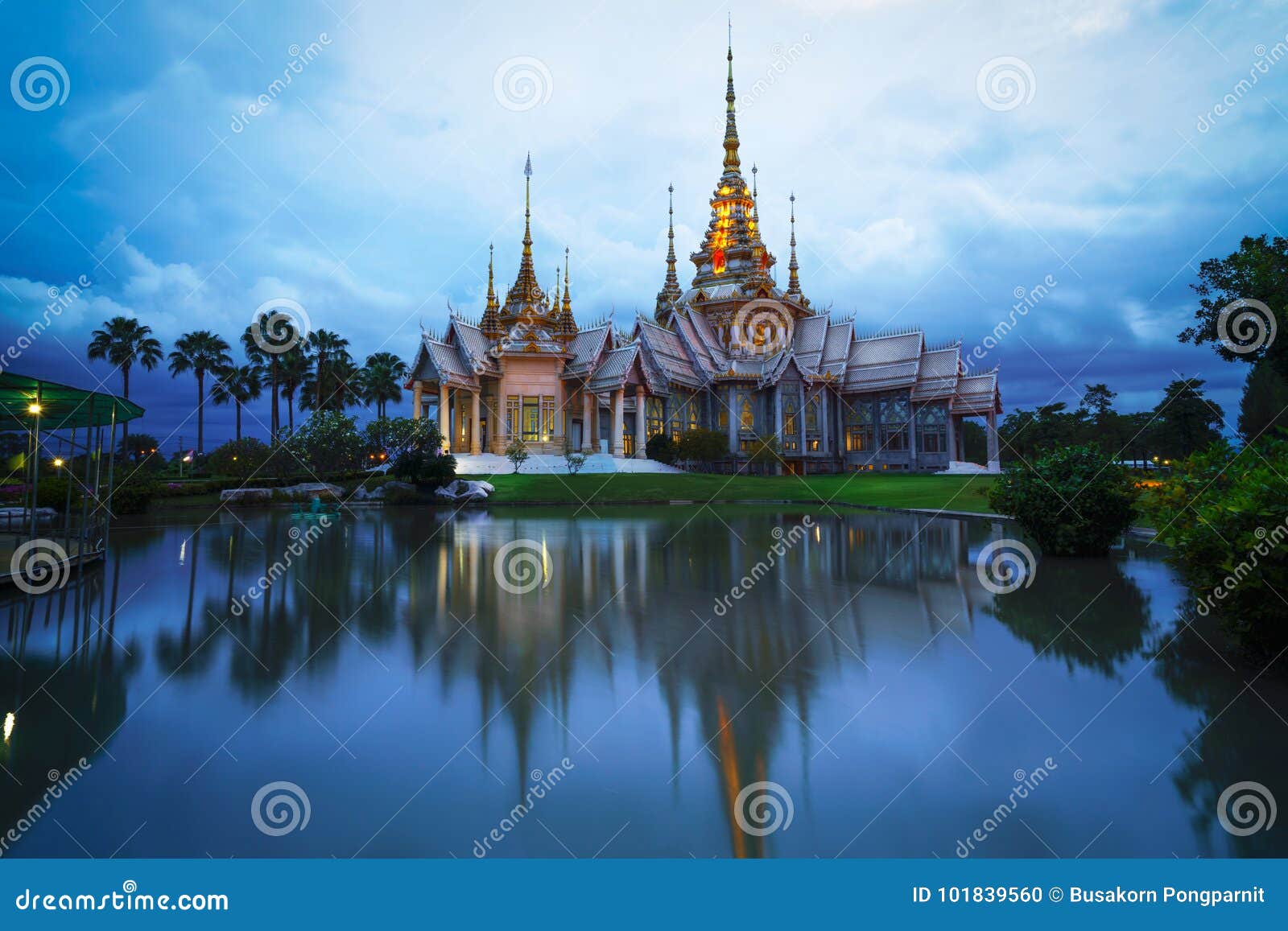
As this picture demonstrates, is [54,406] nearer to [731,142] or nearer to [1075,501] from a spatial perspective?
[1075,501]

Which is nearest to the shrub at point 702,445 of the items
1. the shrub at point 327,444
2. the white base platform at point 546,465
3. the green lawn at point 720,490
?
the white base platform at point 546,465

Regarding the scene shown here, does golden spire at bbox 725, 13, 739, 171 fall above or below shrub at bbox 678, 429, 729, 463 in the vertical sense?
above

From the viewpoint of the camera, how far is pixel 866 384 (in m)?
45.6

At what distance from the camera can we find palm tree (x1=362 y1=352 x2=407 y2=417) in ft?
152

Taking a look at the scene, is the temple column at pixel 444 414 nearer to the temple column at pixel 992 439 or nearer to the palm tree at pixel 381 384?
the palm tree at pixel 381 384

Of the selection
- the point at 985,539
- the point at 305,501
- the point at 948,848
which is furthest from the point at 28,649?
the point at 305,501

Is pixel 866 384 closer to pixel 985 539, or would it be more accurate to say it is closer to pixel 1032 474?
pixel 985 539

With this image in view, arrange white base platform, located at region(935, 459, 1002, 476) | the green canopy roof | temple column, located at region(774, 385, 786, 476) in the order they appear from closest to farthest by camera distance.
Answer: the green canopy roof → white base platform, located at region(935, 459, 1002, 476) → temple column, located at region(774, 385, 786, 476)

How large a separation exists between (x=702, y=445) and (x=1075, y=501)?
91.6 ft

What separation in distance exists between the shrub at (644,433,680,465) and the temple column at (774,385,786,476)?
7537mm

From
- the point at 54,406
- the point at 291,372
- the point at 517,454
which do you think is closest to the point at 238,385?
the point at 291,372

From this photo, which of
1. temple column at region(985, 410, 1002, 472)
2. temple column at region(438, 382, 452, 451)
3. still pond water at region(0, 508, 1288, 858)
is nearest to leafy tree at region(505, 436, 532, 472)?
temple column at region(438, 382, 452, 451)

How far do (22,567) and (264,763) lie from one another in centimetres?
898

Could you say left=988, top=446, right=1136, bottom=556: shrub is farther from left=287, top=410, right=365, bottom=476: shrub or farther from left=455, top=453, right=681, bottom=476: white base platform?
left=287, top=410, right=365, bottom=476: shrub
